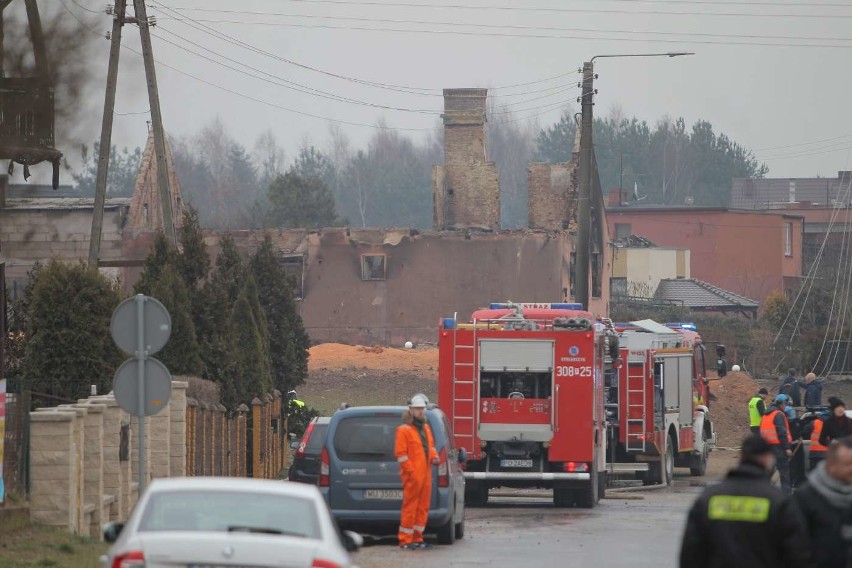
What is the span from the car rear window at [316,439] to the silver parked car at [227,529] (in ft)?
43.9

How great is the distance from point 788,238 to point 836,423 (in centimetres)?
7142

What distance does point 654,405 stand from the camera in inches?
1163

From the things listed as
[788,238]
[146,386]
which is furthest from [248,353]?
[788,238]

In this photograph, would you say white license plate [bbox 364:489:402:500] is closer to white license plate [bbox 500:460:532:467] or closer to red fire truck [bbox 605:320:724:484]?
white license plate [bbox 500:460:532:467]

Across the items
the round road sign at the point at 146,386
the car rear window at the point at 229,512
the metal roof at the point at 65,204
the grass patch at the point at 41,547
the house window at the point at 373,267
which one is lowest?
the grass patch at the point at 41,547

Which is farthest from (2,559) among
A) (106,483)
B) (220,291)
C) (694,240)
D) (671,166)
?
(671,166)

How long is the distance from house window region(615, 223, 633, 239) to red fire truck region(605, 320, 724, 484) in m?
64.4

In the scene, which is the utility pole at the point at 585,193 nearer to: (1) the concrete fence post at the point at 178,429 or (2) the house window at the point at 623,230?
(1) the concrete fence post at the point at 178,429

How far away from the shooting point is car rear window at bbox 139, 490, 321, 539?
31.1 feet

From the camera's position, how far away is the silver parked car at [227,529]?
905 centimetres

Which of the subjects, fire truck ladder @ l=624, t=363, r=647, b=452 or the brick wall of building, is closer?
fire truck ladder @ l=624, t=363, r=647, b=452

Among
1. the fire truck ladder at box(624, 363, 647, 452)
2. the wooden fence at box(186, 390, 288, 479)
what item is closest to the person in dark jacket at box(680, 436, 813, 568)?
the wooden fence at box(186, 390, 288, 479)

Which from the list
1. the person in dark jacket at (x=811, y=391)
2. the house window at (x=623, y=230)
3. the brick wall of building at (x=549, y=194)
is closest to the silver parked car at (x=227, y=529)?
the person in dark jacket at (x=811, y=391)

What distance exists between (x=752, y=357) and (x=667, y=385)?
3557 cm
